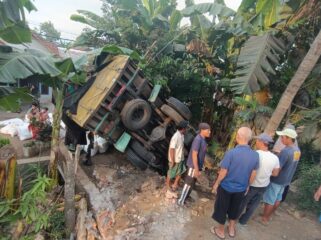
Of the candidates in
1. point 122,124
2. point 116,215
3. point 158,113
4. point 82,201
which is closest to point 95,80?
point 122,124

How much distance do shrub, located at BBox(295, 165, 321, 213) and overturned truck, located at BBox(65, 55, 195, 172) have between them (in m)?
2.61

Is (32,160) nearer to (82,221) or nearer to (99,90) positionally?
(99,90)

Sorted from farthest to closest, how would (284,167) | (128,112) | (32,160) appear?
(32,160) < (128,112) < (284,167)

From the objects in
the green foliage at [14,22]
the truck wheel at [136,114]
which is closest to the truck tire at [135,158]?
the truck wheel at [136,114]

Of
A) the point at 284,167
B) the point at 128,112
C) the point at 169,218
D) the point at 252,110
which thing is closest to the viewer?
the point at 284,167

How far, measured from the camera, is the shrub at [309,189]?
5.03 metres

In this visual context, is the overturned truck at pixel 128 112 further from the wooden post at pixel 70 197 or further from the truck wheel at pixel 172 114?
the wooden post at pixel 70 197

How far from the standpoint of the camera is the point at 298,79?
4645 millimetres

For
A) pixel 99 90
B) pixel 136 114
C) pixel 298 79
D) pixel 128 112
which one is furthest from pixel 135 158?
pixel 298 79

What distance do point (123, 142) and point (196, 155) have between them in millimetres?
2016

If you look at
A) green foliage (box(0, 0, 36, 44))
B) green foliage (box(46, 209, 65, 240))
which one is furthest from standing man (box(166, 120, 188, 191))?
green foliage (box(0, 0, 36, 44))

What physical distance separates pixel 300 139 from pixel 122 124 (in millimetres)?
3929

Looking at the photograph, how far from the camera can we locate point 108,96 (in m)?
5.32

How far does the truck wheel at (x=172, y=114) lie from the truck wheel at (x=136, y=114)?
35 centimetres
